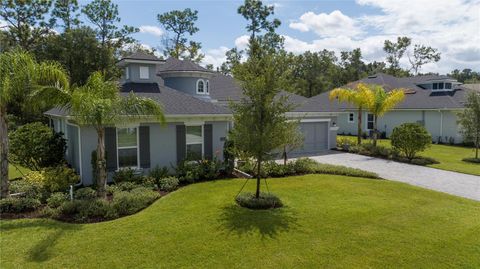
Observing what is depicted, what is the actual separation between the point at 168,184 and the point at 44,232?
4.90 m

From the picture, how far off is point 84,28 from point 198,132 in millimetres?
22347

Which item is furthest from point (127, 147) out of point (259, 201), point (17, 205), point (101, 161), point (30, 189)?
point (259, 201)

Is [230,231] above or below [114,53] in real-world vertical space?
below

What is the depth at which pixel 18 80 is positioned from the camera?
9.28 m

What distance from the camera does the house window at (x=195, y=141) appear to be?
15166 mm

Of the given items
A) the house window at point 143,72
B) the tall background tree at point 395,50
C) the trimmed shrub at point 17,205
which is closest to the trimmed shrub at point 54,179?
the trimmed shrub at point 17,205

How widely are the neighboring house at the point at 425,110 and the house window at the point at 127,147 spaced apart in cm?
1685

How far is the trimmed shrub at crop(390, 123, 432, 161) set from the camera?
19609mm

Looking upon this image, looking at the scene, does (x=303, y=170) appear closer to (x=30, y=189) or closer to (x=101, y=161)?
(x=101, y=161)

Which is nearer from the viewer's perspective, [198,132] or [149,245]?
[149,245]

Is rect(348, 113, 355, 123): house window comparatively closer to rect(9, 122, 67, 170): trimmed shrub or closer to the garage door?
the garage door

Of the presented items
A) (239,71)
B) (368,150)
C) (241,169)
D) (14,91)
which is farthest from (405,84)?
(14,91)

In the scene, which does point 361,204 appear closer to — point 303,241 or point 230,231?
point 303,241

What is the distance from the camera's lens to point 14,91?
30.7 feet
